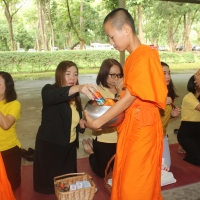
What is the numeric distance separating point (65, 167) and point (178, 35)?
3288 centimetres

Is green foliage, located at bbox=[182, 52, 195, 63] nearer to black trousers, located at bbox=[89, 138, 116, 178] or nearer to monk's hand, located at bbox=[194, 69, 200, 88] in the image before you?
monk's hand, located at bbox=[194, 69, 200, 88]

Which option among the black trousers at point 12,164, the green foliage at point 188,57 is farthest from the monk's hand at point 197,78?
the green foliage at point 188,57

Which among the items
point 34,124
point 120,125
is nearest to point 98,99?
point 120,125

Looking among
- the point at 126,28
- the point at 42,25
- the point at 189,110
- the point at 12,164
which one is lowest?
the point at 12,164

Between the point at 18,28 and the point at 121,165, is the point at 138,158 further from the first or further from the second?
the point at 18,28

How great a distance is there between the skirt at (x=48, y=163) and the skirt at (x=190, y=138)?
159 cm

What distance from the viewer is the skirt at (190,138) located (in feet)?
10.8

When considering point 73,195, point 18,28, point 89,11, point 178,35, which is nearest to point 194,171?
point 73,195

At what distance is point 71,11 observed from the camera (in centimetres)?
1503

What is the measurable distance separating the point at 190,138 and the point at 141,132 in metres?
1.94

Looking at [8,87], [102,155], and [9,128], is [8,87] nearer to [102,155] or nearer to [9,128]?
[9,128]

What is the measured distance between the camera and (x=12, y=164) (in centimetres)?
255

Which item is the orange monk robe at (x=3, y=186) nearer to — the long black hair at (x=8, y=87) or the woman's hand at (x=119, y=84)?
the long black hair at (x=8, y=87)

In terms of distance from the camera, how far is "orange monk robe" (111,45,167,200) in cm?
156
